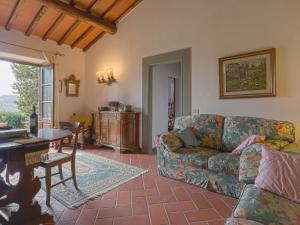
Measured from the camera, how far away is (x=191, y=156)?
9.21 feet

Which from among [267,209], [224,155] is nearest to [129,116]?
[224,155]

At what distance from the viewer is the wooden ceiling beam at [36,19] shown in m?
4.36

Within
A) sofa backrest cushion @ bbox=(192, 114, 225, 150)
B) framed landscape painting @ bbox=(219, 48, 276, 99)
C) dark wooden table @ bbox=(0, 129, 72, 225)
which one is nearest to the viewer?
dark wooden table @ bbox=(0, 129, 72, 225)

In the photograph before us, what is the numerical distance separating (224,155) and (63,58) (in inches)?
203

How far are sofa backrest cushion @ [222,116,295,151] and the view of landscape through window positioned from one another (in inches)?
211

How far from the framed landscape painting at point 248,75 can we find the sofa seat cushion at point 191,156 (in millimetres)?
1219

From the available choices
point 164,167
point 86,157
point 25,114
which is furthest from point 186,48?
point 25,114

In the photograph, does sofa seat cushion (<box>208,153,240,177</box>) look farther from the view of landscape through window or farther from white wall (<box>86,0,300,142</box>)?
the view of landscape through window

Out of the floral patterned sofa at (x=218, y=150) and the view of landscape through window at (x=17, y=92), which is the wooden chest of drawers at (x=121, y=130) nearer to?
the floral patterned sofa at (x=218, y=150)

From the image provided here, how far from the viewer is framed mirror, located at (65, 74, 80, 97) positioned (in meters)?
5.82

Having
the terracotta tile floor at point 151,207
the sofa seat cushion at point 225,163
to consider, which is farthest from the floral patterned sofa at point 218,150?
the terracotta tile floor at point 151,207

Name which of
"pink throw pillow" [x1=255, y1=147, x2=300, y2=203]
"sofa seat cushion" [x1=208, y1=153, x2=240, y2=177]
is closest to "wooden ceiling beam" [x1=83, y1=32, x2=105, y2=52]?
"sofa seat cushion" [x1=208, y1=153, x2=240, y2=177]

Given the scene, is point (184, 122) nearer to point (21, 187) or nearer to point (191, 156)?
point (191, 156)

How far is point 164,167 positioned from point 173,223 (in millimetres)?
1240
